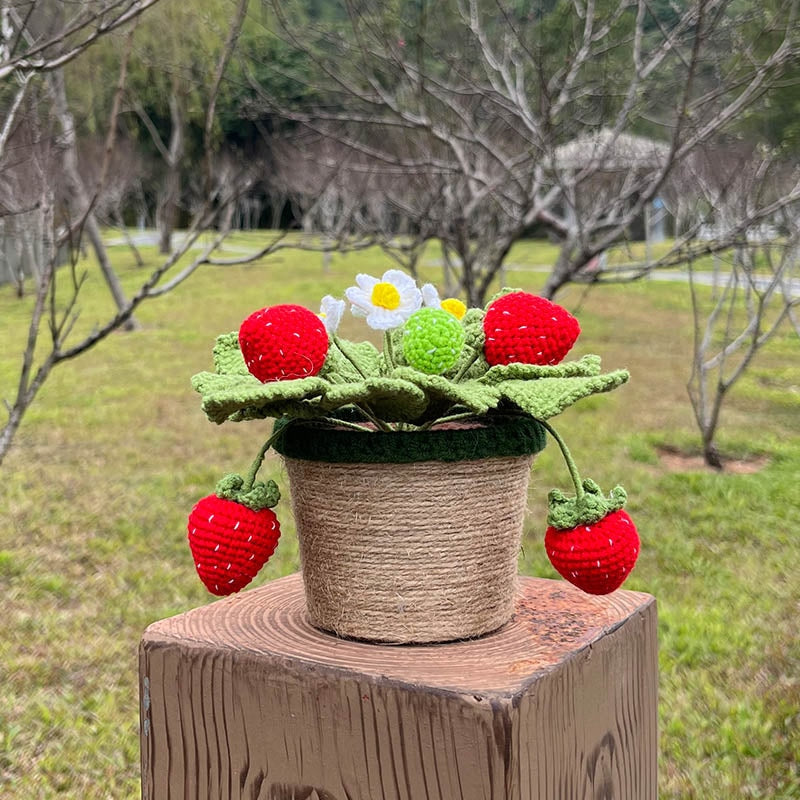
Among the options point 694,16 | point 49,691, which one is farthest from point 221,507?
point 694,16

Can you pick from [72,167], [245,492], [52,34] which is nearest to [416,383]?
[245,492]

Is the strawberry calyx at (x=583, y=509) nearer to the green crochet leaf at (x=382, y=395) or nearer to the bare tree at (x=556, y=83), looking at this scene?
the green crochet leaf at (x=382, y=395)

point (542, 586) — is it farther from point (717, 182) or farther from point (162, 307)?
point (162, 307)

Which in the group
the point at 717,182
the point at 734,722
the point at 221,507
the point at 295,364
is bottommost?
the point at 734,722

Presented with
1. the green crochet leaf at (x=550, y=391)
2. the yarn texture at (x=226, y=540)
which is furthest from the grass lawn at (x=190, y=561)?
the green crochet leaf at (x=550, y=391)

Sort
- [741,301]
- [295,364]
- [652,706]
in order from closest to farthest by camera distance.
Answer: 1. [295,364]
2. [652,706]
3. [741,301]

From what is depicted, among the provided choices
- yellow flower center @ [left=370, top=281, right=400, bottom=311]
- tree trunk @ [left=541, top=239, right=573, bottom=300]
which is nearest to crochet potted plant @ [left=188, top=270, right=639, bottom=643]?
yellow flower center @ [left=370, top=281, right=400, bottom=311]

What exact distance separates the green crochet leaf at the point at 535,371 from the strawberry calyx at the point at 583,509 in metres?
0.13

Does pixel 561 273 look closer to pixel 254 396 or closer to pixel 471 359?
pixel 471 359

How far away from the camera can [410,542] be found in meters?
1.07

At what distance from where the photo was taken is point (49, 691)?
2.64m

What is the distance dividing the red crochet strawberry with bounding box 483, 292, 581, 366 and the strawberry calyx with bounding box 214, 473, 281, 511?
1.07ft

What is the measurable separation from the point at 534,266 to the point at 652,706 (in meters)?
16.2

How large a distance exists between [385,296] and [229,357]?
249 millimetres
